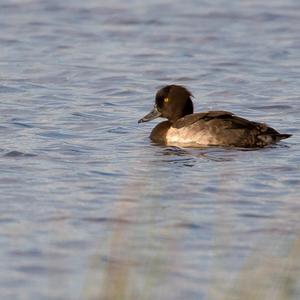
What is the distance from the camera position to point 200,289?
7.52 meters

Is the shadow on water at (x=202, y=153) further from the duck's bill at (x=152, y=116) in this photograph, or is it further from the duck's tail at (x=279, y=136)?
the duck's bill at (x=152, y=116)

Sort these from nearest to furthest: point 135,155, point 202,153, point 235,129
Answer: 1. point 135,155
2. point 202,153
3. point 235,129

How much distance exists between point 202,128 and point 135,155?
0.98m

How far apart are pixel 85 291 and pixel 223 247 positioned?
58.1 inches

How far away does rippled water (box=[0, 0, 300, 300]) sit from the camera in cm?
788

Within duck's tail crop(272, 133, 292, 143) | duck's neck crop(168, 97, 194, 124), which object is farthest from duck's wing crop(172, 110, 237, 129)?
duck's tail crop(272, 133, 292, 143)

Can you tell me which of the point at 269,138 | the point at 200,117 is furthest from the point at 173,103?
the point at 269,138

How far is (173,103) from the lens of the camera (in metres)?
13.1

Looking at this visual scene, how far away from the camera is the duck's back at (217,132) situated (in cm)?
1219

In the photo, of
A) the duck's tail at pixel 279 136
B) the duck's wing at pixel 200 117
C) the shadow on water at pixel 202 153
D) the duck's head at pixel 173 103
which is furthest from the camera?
the duck's head at pixel 173 103

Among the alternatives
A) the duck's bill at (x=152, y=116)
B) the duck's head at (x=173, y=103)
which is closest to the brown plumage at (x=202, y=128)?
the duck's head at (x=173, y=103)

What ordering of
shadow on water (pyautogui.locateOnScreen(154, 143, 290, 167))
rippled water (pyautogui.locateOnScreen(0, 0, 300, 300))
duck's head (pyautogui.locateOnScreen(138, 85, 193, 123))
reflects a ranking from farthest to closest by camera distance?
duck's head (pyautogui.locateOnScreen(138, 85, 193, 123)), shadow on water (pyautogui.locateOnScreen(154, 143, 290, 167)), rippled water (pyautogui.locateOnScreen(0, 0, 300, 300))

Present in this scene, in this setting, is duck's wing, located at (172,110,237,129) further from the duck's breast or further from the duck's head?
the duck's head

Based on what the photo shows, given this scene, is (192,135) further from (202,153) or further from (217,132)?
(202,153)
